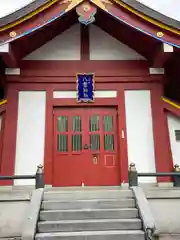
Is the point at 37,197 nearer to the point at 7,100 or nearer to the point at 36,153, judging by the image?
the point at 36,153

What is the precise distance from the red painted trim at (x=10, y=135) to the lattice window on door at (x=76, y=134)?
1.65 meters

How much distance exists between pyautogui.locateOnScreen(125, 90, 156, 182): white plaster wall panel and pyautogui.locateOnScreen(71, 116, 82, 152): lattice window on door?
4.53 feet

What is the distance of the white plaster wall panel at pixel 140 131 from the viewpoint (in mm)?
8445

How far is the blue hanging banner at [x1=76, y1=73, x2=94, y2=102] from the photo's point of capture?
881 centimetres

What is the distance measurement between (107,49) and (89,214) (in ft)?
17.8

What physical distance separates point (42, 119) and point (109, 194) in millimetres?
3410

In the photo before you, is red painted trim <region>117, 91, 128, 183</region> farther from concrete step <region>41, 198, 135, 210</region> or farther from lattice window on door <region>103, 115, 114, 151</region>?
concrete step <region>41, 198, 135, 210</region>

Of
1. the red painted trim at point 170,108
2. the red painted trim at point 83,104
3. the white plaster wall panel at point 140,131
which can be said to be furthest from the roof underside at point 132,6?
the red painted trim at point 83,104

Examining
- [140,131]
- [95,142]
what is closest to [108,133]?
[95,142]

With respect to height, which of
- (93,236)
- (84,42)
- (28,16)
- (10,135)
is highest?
(28,16)

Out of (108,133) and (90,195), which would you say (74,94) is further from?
(90,195)

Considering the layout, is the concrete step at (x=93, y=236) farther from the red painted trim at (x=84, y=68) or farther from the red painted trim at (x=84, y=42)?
the red painted trim at (x=84, y=42)

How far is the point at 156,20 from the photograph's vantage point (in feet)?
26.5

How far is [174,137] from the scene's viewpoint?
8727 millimetres
